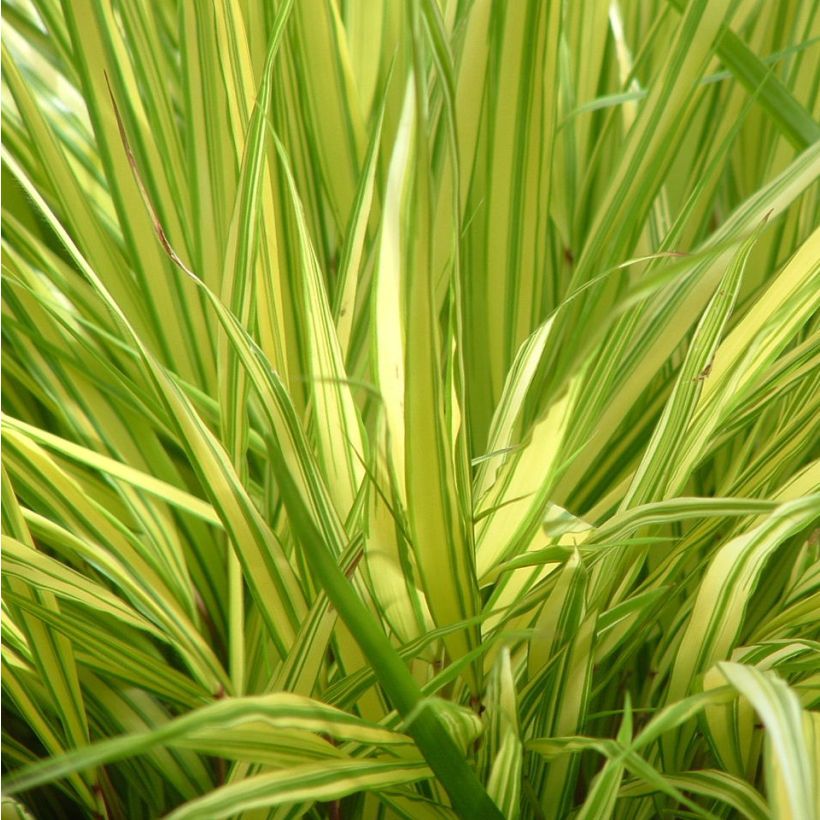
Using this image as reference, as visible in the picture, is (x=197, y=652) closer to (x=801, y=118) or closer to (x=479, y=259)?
(x=479, y=259)

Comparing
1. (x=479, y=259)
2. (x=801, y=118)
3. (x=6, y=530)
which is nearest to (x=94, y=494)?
(x=6, y=530)

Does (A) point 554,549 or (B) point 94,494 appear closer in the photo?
(A) point 554,549

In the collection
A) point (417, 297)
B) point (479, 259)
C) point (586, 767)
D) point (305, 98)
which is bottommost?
point (586, 767)

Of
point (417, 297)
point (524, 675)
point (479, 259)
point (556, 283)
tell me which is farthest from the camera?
point (556, 283)

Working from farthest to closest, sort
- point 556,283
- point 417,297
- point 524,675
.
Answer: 1. point 556,283
2. point 524,675
3. point 417,297

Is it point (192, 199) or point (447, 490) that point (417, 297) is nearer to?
point (447, 490)

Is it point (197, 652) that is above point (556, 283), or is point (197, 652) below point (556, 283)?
below
